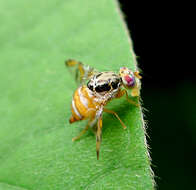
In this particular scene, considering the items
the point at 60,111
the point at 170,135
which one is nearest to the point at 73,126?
the point at 60,111

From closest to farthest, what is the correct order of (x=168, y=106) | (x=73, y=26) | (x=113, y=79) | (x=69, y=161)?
1. (x=69, y=161)
2. (x=113, y=79)
3. (x=73, y=26)
4. (x=168, y=106)

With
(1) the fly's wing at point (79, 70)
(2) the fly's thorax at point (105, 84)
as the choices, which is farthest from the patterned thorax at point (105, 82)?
(1) the fly's wing at point (79, 70)

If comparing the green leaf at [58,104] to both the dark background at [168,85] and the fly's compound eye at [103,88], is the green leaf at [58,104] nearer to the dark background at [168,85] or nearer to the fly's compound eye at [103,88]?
the fly's compound eye at [103,88]

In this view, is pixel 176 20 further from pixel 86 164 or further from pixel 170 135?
pixel 86 164

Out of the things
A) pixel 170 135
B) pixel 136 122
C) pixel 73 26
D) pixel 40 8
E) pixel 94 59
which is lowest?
pixel 170 135

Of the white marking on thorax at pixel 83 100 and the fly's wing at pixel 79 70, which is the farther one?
the fly's wing at pixel 79 70

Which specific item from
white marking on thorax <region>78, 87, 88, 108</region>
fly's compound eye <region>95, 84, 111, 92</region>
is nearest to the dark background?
fly's compound eye <region>95, 84, 111, 92</region>

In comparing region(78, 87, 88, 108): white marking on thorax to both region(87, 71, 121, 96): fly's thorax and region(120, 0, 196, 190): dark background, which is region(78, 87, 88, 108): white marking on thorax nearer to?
region(87, 71, 121, 96): fly's thorax

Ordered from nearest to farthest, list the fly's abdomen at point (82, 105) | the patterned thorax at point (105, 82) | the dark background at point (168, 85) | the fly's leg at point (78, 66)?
the fly's abdomen at point (82, 105) → the patterned thorax at point (105, 82) → the fly's leg at point (78, 66) → the dark background at point (168, 85)
